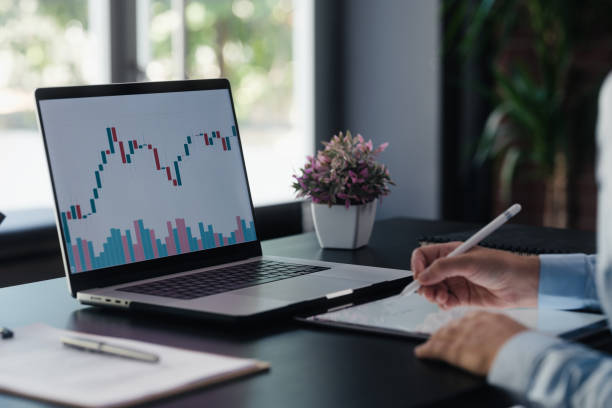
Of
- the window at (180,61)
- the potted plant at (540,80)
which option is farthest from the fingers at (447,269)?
the potted plant at (540,80)

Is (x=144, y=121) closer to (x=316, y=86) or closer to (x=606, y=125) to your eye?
(x=606, y=125)

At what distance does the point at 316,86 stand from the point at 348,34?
27cm

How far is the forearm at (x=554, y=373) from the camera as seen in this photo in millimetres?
729

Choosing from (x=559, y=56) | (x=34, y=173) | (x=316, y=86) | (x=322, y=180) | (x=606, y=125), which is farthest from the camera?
(x=316, y=86)

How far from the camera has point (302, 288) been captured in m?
1.11

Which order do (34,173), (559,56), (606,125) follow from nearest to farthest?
(606,125) < (34,173) < (559,56)

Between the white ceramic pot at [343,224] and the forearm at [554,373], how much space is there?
0.74 metres

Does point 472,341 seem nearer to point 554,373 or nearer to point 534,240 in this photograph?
point 554,373

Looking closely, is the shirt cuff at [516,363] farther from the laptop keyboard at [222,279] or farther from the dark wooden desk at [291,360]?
the laptop keyboard at [222,279]

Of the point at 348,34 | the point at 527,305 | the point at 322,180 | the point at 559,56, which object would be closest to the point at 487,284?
the point at 527,305

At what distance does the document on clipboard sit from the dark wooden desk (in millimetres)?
19

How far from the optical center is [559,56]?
3137mm

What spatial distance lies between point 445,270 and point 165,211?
17.3 inches

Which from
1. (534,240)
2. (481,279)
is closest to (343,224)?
(534,240)
